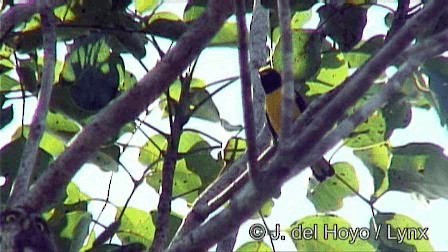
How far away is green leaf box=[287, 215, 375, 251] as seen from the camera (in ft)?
6.87

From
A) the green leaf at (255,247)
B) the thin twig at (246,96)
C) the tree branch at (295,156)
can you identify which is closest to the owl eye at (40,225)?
the tree branch at (295,156)

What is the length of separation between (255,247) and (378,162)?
1.04 ft

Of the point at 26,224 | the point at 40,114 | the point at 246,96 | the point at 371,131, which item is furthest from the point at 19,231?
the point at 371,131

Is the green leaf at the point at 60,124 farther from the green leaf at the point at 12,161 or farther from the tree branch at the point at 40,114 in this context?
the tree branch at the point at 40,114

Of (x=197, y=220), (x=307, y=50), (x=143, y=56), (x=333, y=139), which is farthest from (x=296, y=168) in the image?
(x=143, y=56)

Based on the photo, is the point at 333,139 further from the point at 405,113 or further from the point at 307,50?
the point at 405,113

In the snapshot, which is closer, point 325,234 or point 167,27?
point 167,27

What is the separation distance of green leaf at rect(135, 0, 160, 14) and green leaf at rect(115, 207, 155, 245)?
42 cm

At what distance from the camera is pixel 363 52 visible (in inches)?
84.1

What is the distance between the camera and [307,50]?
1.97 metres

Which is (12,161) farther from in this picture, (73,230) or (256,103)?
(256,103)

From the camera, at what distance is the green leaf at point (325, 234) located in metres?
2.09

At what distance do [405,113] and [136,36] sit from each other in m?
0.59

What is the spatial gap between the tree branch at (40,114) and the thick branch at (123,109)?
22 mm
